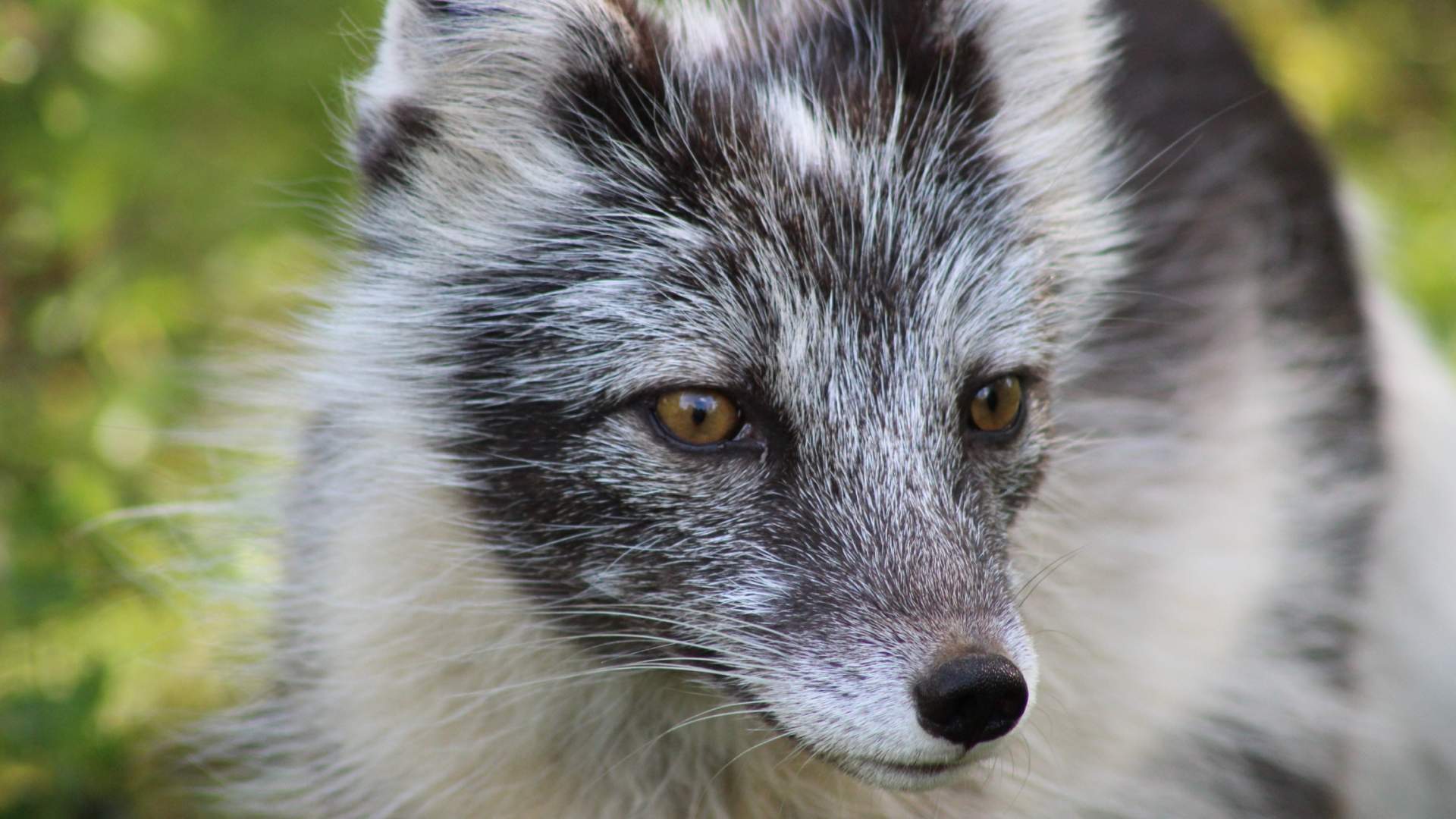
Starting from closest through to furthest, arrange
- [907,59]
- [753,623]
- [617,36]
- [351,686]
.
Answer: [753,623] < [617,36] < [907,59] < [351,686]

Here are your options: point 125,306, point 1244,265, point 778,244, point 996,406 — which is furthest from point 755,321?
point 125,306

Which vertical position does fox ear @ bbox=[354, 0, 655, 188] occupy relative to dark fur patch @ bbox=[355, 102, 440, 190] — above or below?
above

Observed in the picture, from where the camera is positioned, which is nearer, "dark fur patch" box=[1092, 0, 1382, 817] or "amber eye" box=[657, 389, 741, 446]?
"amber eye" box=[657, 389, 741, 446]

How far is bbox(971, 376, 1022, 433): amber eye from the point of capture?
280 centimetres

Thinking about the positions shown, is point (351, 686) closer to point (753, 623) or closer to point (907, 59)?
point (753, 623)

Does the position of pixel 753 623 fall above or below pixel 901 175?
below

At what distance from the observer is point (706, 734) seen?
3031mm

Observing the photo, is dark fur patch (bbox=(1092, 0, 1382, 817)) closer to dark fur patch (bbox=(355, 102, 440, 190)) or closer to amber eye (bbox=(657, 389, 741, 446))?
amber eye (bbox=(657, 389, 741, 446))

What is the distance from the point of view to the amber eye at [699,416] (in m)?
2.62

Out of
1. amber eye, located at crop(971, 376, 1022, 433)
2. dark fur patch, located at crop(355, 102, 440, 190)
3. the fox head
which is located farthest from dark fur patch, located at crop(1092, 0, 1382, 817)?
dark fur patch, located at crop(355, 102, 440, 190)

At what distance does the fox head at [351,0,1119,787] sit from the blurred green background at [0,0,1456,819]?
87 centimetres

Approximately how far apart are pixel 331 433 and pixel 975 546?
1.45 m

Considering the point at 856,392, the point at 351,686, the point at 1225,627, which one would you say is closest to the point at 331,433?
the point at 351,686

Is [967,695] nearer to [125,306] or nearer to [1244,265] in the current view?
[1244,265]
